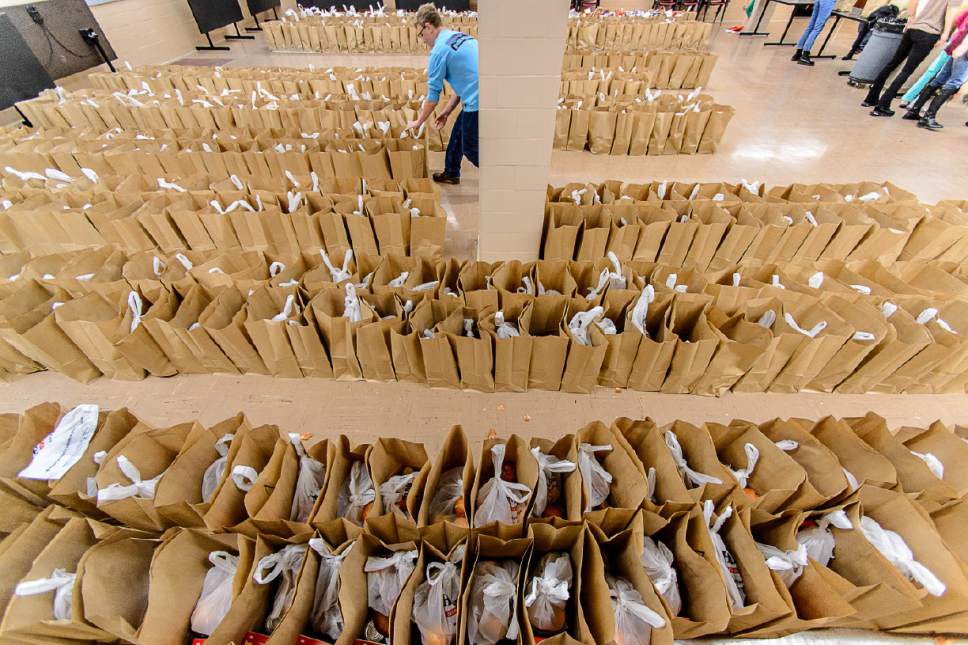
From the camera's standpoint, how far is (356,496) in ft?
4.30

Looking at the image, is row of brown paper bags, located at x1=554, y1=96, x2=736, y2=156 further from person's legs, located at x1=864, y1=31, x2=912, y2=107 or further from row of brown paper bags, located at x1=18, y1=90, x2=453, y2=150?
person's legs, located at x1=864, y1=31, x2=912, y2=107

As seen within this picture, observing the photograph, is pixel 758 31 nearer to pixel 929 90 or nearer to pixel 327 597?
pixel 929 90

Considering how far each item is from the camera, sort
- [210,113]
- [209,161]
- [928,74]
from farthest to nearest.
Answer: [928,74], [210,113], [209,161]

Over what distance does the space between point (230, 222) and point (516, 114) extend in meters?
1.79

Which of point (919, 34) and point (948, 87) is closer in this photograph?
point (919, 34)

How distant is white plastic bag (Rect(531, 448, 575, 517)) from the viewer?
1.27 meters

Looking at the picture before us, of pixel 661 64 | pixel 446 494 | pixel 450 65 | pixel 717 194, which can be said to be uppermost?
pixel 450 65

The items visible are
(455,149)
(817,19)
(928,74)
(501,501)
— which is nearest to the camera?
(501,501)

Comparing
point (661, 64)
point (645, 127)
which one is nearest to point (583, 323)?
point (645, 127)

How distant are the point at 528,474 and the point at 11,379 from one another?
2621mm

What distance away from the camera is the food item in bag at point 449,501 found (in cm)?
128

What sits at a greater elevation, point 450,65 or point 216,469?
point 450,65

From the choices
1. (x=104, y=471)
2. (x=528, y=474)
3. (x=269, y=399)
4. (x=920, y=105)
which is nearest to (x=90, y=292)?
(x=269, y=399)

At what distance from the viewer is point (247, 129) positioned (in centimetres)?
325
